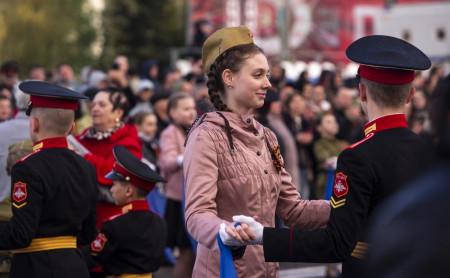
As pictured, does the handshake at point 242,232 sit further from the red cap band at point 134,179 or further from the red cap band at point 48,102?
the red cap band at point 134,179

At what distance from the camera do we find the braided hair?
14.1 feet

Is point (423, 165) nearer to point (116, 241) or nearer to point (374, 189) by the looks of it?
point (374, 189)

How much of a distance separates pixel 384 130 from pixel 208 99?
1.23 meters

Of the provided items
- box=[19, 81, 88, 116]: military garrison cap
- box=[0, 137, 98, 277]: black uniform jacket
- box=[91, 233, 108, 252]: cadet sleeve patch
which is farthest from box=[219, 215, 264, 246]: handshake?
box=[91, 233, 108, 252]: cadet sleeve patch

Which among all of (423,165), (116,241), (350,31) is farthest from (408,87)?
(350,31)

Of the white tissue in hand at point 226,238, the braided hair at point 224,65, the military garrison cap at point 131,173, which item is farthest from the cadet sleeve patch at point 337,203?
the military garrison cap at point 131,173

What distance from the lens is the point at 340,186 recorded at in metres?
3.64

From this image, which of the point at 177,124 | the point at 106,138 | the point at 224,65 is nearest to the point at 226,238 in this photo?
the point at 224,65

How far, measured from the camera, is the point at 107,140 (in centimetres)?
667

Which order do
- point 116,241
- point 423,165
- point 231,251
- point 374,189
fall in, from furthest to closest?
point 116,241 → point 231,251 → point 374,189 → point 423,165

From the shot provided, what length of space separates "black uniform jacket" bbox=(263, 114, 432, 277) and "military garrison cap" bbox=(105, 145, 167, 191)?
88.6 inches

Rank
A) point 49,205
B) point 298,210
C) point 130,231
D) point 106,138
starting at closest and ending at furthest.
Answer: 1. point 298,210
2. point 49,205
3. point 130,231
4. point 106,138

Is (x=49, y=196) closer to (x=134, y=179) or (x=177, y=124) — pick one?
(x=134, y=179)

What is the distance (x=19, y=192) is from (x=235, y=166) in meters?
1.37
